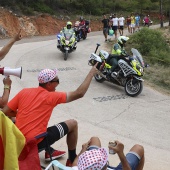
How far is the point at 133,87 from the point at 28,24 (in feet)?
66.5

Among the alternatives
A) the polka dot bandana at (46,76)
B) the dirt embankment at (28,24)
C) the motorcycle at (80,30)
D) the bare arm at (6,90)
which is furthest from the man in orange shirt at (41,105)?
the dirt embankment at (28,24)

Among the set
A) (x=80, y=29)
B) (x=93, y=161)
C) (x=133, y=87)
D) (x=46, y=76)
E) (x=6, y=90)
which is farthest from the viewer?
(x=80, y=29)

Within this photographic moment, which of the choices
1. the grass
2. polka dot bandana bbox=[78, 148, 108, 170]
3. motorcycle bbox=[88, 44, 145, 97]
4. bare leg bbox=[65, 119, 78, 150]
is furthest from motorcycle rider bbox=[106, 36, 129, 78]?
polka dot bandana bbox=[78, 148, 108, 170]

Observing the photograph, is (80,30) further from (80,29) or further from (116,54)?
(116,54)

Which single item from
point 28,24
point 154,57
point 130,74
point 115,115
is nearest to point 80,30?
point 28,24

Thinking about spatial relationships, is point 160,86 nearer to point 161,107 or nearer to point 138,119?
point 161,107

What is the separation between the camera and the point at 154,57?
674 inches

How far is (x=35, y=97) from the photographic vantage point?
4.73 m

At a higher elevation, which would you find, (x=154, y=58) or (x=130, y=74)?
(x=130, y=74)

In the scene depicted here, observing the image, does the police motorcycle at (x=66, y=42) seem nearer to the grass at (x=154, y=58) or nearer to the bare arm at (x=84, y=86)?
the grass at (x=154, y=58)

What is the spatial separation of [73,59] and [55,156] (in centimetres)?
1087

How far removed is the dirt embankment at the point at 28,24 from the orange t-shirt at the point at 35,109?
68.4ft

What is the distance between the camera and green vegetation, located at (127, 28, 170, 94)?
13.0 m

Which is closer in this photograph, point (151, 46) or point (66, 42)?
point (66, 42)
